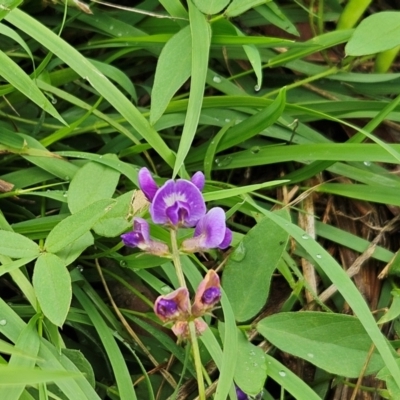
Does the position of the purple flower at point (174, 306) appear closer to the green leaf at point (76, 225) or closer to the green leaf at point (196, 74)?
the green leaf at point (76, 225)

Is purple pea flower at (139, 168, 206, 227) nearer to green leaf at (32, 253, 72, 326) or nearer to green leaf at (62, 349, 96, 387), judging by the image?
green leaf at (32, 253, 72, 326)

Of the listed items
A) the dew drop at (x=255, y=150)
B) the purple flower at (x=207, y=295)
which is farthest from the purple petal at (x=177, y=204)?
the dew drop at (x=255, y=150)

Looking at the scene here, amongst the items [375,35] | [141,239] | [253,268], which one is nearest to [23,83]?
[141,239]

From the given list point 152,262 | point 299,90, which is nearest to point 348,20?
point 299,90

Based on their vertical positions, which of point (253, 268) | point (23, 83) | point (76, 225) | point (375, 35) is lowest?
point (253, 268)

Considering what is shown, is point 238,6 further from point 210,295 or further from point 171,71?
point 210,295

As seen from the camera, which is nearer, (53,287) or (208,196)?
(53,287)
